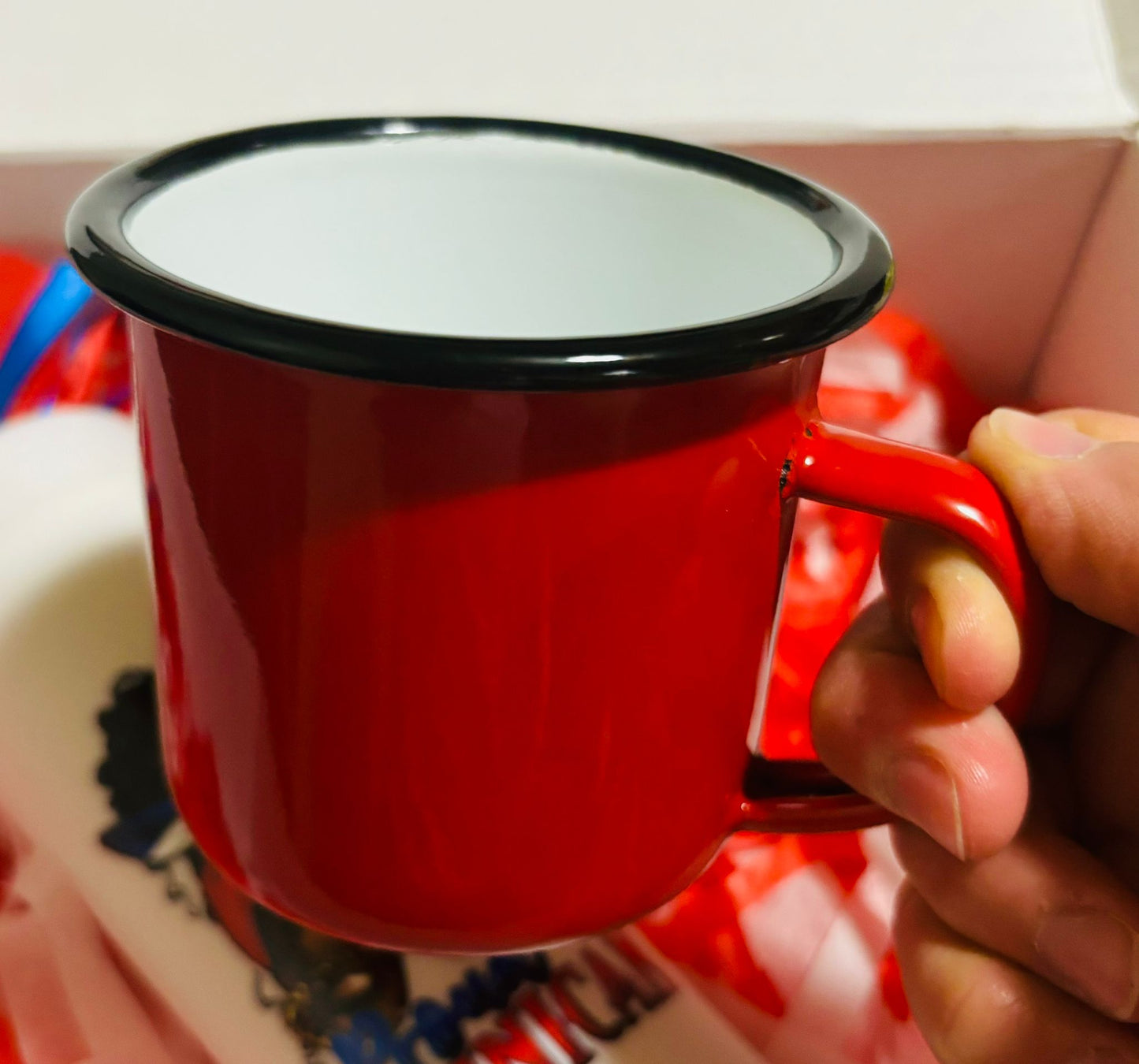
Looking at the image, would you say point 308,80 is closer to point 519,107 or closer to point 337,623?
point 519,107

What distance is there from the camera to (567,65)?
2.06ft

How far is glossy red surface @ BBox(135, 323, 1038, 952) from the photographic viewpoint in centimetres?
26

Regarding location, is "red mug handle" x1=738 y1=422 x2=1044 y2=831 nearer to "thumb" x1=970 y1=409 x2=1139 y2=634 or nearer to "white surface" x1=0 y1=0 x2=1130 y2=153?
"thumb" x1=970 y1=409 x2=1139 y2=634

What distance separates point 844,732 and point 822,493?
12 centimetres

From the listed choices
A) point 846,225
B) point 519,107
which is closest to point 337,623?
point 846,225

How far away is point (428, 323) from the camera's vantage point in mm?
486

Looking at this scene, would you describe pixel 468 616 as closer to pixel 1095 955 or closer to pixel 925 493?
pixel 925 493

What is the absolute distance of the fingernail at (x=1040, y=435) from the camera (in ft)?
1.20

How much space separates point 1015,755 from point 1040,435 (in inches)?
4.4

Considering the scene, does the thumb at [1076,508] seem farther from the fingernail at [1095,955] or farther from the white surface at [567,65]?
the white surface at [567,65]

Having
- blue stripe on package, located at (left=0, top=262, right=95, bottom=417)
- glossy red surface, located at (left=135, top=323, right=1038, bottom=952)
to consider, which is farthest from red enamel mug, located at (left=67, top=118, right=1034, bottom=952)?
blue stripe on package, located at (left=0, top=262, right=95, bottom=417)

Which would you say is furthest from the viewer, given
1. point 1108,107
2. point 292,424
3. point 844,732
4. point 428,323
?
point 1108,107

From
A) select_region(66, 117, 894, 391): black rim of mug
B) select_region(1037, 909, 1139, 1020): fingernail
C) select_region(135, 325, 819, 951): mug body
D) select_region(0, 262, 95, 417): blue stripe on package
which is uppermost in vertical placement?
select_region(66, 117, 894, 391): black rim of mug

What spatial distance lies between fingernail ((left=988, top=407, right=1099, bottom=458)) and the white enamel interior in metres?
0.09
